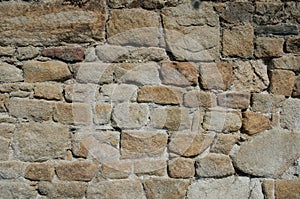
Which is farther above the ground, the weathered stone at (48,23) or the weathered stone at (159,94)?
the weathered stone at (48,23)

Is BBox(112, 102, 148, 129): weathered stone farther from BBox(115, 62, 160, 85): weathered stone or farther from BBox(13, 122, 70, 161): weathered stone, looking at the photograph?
BBox(13, 122, 70, 161): weathered stone

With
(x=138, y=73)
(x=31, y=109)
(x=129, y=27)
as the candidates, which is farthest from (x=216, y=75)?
(x=31, y=109)

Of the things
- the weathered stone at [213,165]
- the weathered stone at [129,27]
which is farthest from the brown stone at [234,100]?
the weathered stone at [129,27]

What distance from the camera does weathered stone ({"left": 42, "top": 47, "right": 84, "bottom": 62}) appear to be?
2303mm

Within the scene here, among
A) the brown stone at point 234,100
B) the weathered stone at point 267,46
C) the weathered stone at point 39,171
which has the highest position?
the weathered stone at point 267,46

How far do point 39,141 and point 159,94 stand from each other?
73 cm

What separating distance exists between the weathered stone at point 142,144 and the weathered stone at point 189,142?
5 cm

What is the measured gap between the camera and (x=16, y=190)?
2303 millimetres

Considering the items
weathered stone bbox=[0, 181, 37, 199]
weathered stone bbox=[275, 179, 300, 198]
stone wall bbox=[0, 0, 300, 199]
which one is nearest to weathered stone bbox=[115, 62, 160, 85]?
→ stone wall bbox=[0, 0, 300, 199]

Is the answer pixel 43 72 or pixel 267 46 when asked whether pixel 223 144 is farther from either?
pixel 43 72

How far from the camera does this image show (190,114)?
7.68 feet

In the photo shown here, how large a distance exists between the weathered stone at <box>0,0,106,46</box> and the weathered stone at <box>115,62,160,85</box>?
0.25 metres

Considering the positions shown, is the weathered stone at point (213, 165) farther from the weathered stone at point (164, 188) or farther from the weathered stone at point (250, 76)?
the weathered stone at point (250, 76)

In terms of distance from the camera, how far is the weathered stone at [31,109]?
2.29 metres
